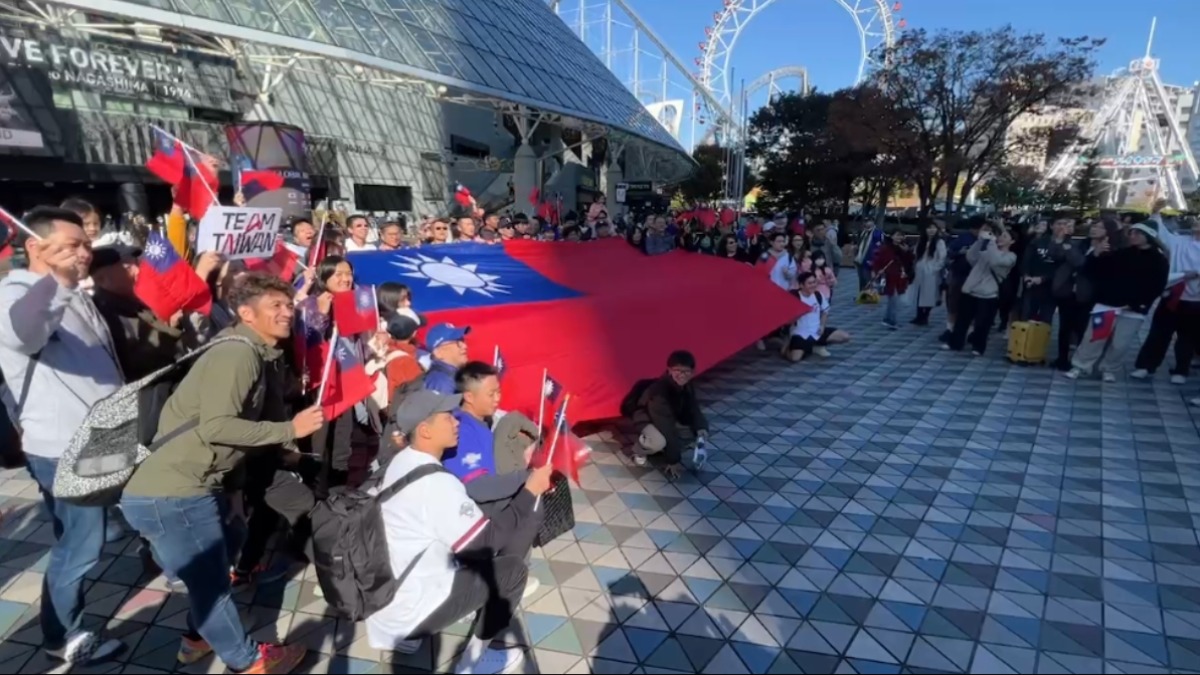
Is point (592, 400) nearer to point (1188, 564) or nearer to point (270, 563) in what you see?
point (270, 563)

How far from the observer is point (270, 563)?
3455 millimetres

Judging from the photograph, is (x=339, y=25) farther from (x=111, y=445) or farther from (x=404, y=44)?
(x=111, y=445)

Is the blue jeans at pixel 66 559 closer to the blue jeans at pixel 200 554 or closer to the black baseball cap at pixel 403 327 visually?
the blue jeans at pixel 200 554

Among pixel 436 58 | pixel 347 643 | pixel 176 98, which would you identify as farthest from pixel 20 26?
pixel 347 643

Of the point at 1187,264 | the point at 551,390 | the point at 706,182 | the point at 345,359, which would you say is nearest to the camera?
the point at 345,359

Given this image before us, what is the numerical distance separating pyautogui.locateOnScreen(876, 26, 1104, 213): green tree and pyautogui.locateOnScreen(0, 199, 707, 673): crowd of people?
2195 centimetres

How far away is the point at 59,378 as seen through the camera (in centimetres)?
251

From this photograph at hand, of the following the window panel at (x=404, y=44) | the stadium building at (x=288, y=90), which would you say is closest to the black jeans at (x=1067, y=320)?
the stadium building at (x=288, y=90)

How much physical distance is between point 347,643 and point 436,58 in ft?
53.5

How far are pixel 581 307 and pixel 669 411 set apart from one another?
140cm

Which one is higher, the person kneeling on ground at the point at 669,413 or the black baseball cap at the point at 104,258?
the black baseball cap at the point at 104,258

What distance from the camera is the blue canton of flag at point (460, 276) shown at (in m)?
5.34

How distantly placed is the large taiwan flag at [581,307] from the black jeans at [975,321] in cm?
254

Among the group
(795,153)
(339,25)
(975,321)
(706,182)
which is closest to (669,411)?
(975,321)
